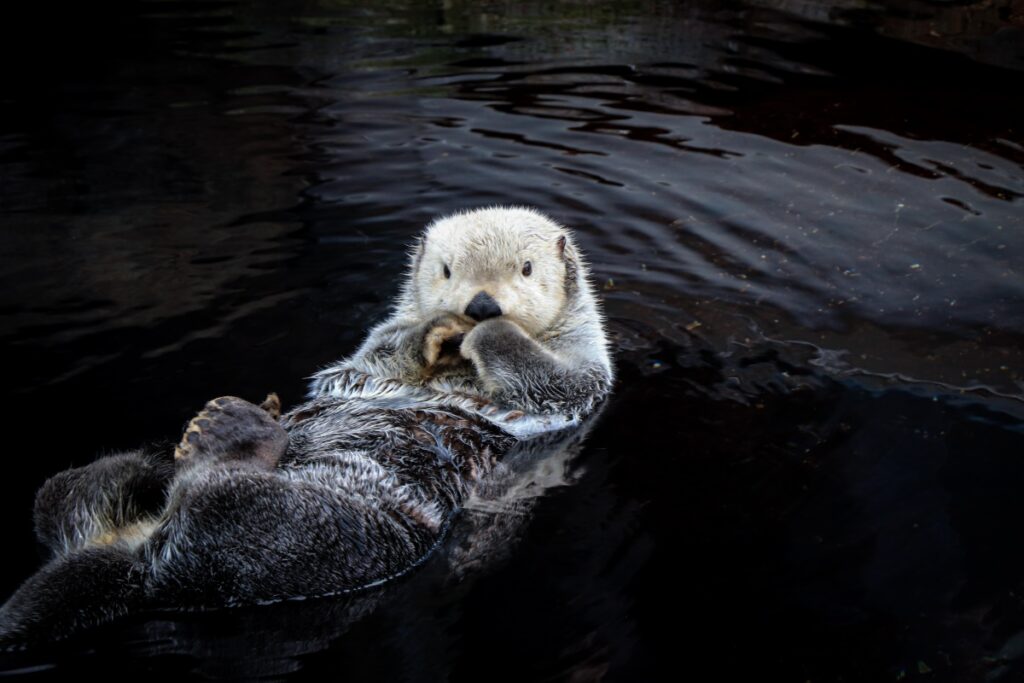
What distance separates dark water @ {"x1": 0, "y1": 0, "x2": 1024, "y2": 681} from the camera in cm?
308

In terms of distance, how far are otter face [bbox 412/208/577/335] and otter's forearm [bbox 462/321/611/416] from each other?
12cm

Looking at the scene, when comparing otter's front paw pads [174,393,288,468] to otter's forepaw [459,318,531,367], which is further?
otter's forepaw [459,318,531,367]

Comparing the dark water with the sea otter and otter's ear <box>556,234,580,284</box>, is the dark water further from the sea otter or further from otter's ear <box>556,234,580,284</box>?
otter's ear <box>556,234,580,284</box>

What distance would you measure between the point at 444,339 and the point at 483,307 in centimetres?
23

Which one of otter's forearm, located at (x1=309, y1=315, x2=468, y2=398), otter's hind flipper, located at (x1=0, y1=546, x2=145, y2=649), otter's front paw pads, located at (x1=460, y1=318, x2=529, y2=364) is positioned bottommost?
otter's hind flipper, located at (x1=0, y1=546, x2=145, y2=649)

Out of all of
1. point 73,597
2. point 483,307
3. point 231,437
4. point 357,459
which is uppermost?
point 483,307

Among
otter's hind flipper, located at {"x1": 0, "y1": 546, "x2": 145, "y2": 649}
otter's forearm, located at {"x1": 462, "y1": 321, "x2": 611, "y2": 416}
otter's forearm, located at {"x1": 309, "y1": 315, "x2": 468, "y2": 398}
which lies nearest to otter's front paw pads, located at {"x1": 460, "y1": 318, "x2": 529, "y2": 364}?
otter's forearm, located at {"x1": 462, "y1": 321, "x2": 611, "y2": 416}

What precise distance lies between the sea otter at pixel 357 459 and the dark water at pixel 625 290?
0.15 metres

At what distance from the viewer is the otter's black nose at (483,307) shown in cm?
401

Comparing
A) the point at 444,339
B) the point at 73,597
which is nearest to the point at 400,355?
the point at 444,339

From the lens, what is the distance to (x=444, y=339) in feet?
13.4

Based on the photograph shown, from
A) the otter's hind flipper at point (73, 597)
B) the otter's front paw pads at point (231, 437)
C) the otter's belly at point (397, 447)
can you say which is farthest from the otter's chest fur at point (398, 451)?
the otter's hind flipper at point (73, 597)

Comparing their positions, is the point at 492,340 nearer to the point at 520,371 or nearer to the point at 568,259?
the point at 520,371

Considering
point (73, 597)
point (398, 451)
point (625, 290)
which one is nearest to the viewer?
point (73, 597)
